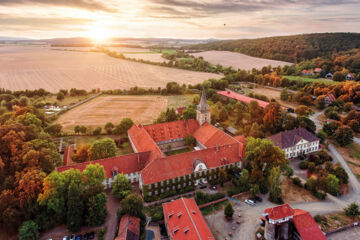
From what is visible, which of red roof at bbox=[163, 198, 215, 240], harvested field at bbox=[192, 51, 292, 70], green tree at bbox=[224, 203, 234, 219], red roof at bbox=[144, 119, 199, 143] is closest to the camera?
red roof at bbox=[163, 198, 215, 240]

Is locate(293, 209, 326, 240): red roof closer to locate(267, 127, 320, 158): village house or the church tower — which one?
locate(267, 127, 320, 158): village house

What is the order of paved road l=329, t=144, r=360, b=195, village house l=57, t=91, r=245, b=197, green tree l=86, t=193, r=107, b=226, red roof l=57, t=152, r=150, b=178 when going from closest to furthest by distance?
green tree l=86, t=193, r=107, b=226 < village house l=57, t=91, r=245, b=197 < red roof l=57, t=152, r=150, b=178 < paved road l=329, t=144, r=360, b=195

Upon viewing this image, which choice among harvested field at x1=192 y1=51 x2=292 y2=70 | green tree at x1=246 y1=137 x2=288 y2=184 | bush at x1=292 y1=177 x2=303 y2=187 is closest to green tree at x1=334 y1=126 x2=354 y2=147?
bush at x1=292 y1=177 x2=303 y2=187

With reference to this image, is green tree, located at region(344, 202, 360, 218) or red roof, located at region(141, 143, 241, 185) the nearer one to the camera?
green tree, located at region(344, 202, 360, 218)

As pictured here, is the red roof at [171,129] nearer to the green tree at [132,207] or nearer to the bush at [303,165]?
the green tree at [132,207]

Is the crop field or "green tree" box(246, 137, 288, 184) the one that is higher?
the crop field

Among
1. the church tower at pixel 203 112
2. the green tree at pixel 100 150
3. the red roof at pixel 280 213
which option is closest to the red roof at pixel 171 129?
the church tower at pixel 203 112

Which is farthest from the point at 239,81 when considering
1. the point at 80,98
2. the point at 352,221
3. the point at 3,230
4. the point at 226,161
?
the point at 3,230
